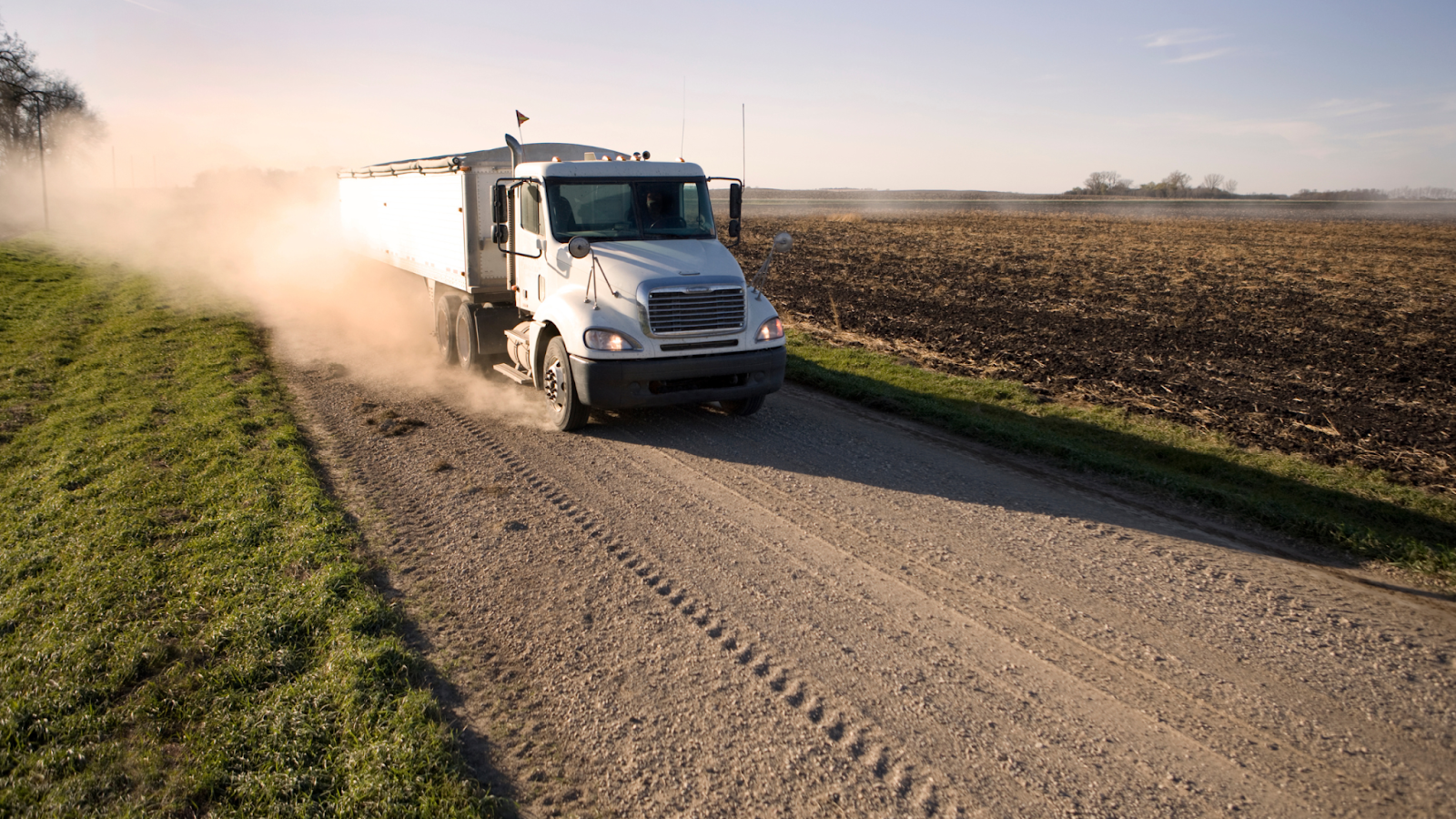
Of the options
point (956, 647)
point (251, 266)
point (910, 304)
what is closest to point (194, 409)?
point (956, 647)

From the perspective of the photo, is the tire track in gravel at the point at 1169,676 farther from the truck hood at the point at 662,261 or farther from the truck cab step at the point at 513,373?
the truck cab step at the point at 513,373

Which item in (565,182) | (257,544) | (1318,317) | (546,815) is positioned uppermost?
(565,182)

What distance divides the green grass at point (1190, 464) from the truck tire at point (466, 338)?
4.65 metres

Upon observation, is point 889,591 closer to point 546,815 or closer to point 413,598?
point 546,815

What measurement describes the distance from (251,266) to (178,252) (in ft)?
31.4

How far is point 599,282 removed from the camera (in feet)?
28.4

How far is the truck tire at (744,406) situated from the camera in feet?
30.7

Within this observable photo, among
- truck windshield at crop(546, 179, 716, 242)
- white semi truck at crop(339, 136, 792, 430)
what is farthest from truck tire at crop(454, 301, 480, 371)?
truck windshield at crop(546, 179, 716, 242)

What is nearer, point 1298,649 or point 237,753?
point 237,753

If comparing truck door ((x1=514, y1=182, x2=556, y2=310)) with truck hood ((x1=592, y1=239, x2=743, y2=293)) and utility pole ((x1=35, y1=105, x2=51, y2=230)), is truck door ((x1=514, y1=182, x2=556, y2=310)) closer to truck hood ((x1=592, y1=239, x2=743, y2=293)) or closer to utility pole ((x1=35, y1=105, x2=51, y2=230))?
truck hood ((x1=592, y1=239, x2=743, y2=293))

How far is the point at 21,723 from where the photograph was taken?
375 centimetres

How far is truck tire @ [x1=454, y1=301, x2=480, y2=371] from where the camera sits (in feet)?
36.7

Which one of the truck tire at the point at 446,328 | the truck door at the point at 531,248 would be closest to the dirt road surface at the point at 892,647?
the truck door at the point at 531,248

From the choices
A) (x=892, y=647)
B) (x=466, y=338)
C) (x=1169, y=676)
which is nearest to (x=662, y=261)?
(x=466, y=338)
